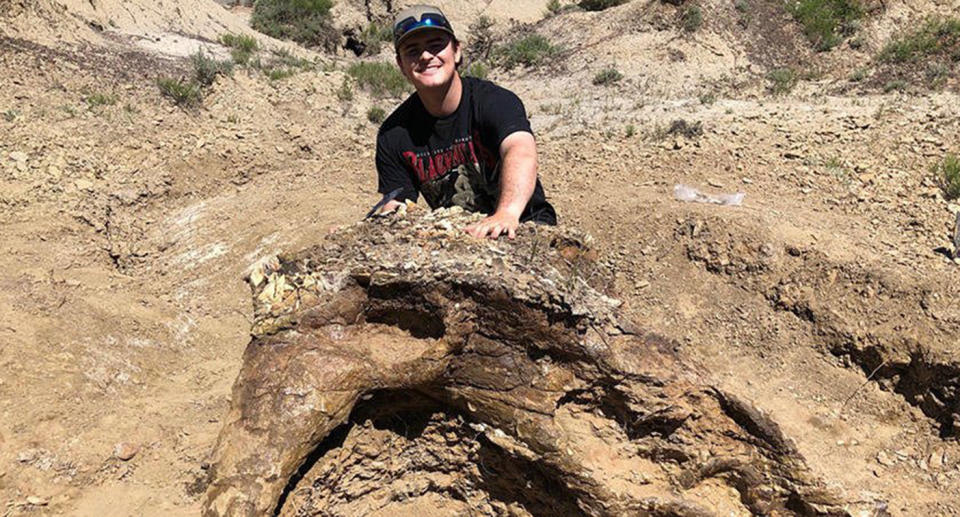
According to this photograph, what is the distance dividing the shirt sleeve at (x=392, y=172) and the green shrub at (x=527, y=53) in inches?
392

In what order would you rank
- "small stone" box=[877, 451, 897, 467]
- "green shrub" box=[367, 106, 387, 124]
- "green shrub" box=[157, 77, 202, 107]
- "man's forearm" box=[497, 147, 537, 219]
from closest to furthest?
"man's forearm" box=[497, 147, 537, 219]
"small stone" box=[877, 451, 897, 467]
"green shrub" box=[157, 77, 202, 107]
"green shrub" box=[367, 106, 387, 124]

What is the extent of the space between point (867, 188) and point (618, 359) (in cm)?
557

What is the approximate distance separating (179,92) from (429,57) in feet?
22.0

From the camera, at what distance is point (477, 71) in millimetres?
12586

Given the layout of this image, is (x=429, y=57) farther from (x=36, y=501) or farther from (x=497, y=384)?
(x=36, y=501)

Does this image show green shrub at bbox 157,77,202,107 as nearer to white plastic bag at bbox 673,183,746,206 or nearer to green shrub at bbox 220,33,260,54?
green shrub at bbox 220,33,260,54

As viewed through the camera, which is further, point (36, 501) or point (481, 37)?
point (481, 37)

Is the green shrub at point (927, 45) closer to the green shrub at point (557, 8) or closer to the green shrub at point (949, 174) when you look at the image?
the green shrub at point (949, 174)

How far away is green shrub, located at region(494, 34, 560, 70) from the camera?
503 inches

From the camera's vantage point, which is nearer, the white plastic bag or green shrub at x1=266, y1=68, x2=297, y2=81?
the white plastic bag

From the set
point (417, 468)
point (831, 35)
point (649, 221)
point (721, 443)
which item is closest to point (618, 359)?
point (721, 443)

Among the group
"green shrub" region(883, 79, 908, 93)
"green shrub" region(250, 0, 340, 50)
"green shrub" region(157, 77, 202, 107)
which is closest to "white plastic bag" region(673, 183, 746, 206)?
"green shrub" region(883, 79, 908, 93)

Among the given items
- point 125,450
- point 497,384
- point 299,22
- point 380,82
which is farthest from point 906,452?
point 299,22

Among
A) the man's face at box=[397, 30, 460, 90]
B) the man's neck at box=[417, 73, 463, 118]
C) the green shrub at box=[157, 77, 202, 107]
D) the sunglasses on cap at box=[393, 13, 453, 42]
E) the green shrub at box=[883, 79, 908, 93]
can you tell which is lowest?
the green shrub at box=[883, 79, 908, 93]
